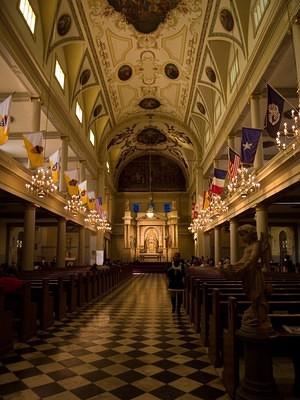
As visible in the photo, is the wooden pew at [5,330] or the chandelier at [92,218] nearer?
the wooden pew at [5,330]

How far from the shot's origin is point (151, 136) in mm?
34688

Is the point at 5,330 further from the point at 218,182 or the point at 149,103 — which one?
the point at 149,103

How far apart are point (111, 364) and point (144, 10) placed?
16.6 m

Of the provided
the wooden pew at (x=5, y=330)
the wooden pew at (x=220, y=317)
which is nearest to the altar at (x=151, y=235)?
the wooden pew at (x=5, y=330)

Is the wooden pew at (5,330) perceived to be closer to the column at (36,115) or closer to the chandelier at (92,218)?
the column at (36,115)

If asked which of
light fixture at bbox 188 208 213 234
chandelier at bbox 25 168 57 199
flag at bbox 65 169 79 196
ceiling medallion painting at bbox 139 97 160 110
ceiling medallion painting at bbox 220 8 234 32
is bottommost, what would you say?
light fixture at bbox 188 208 213 234

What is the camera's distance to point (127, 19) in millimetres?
17266

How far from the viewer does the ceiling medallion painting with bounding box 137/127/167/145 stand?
3306cm

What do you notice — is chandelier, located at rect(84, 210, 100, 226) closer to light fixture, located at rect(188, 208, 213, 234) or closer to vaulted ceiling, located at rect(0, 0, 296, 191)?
vaulted ceiling, located at rect(0, 0, 296, 191)

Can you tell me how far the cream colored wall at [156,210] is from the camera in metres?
39.1

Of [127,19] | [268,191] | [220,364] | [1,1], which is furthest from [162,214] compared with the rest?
[220,364]

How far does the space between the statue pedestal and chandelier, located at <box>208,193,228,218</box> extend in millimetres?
14075

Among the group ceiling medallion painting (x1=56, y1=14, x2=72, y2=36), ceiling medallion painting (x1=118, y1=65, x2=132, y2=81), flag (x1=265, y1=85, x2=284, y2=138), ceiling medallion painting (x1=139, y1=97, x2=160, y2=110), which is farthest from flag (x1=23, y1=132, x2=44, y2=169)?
ceiling medallion painting (x1=139, y1=97, x2=160, y2=110)

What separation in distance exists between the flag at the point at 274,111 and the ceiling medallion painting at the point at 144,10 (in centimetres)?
963
